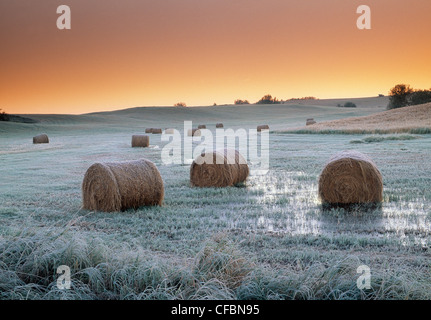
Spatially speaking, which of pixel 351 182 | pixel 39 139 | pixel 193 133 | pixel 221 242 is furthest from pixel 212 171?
pixel 193 133

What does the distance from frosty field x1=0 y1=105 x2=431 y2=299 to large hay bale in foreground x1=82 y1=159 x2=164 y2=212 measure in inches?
13.9

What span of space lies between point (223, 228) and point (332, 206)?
3.37 metres

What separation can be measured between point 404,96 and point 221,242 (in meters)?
95.8

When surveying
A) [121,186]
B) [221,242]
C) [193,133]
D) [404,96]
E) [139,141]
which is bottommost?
[221,242]

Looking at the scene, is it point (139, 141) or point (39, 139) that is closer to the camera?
point (139, 141)

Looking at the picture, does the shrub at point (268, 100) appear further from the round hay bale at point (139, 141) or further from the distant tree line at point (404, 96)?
the round hay bale at point (139, 141)

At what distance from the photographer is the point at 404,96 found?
92.2 metres

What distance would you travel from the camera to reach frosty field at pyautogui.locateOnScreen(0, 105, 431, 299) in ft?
16.2

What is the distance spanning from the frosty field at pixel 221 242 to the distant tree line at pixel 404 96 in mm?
80877

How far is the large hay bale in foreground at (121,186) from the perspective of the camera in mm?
10297

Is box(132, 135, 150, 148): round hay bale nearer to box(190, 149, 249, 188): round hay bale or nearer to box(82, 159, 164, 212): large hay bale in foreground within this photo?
box(190, 149, 249, 188): round hay bale

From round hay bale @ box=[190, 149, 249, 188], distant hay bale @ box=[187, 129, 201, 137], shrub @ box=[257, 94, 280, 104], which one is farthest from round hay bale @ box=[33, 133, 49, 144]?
shrub @ box=[257, 94, 280, 104]

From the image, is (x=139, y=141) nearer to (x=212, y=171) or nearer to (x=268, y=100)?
(x=212, y=171)

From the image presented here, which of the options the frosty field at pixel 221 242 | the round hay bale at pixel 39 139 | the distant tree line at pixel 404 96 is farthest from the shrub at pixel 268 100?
the frosty field at pixel 221 242
